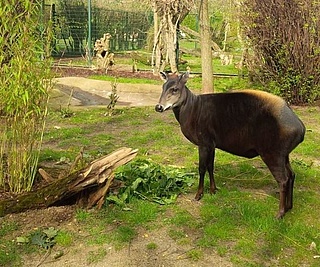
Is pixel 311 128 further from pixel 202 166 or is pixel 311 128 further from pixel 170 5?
pixel 170 5

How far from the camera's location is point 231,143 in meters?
4.78

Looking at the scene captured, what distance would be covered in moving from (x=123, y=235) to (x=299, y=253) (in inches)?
61.5

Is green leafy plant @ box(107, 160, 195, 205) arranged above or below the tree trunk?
below

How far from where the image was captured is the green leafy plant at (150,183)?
4.95 meters

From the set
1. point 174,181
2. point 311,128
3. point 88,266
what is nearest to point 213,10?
point 311,128

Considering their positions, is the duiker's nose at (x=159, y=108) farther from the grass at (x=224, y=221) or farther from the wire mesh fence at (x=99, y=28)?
the wire mesh fence at (x=99, y=28)

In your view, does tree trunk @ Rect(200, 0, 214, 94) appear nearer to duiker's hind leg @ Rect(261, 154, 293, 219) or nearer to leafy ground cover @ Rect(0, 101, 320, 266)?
leafy ground cover @ Rect(0, 101, 320, 266)

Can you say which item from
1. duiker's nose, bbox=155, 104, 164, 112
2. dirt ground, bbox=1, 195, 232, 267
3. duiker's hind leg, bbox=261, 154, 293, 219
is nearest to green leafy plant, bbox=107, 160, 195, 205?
dirt ground, bbox=1, 195, 232, 267

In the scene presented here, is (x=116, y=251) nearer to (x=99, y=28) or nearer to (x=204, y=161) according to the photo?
(x=204, y=161)

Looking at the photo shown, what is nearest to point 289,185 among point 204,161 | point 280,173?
point 280,173

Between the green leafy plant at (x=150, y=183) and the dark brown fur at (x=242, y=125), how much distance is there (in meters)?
0.35

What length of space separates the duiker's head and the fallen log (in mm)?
703

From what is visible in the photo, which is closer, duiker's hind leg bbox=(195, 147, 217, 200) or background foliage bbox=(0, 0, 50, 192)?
background foliage bbox=(0, 0, 50, 192)

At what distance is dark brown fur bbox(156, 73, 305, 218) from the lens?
441cm
